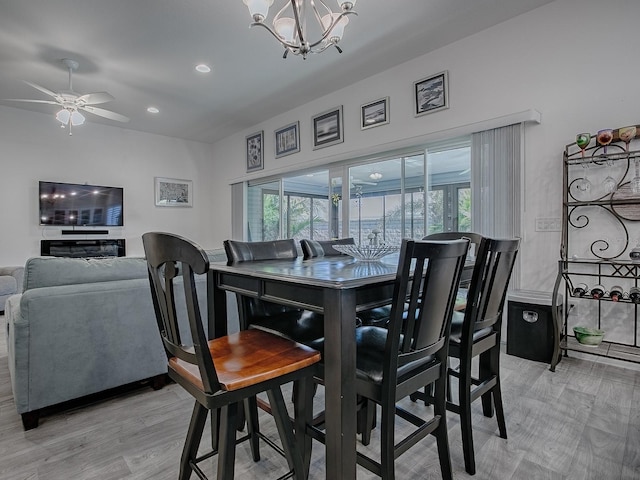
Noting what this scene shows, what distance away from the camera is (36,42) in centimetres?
344

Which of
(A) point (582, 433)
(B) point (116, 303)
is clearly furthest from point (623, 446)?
(B) point (116, 303)

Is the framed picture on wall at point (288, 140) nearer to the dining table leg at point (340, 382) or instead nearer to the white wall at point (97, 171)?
the white wall at point (97, 171)

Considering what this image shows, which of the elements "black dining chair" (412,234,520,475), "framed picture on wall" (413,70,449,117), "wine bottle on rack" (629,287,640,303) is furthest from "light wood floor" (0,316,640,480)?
"framed picture on wall" (413,70,449,117)

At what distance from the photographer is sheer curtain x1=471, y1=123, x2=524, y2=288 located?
3141 mm

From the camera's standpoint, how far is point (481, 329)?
5.46 feet

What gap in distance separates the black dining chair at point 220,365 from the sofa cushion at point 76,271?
1.15 metres

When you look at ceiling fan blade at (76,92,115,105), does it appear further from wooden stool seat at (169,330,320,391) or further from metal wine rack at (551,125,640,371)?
metal wine rack at (551,125,640,371)

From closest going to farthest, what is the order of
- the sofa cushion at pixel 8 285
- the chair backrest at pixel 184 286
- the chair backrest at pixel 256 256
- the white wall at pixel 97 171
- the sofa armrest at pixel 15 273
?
1. the chair backrest at pixel 184 286
2. the chair backrest at pixel 256 256
3. the sofa cushion at pixel 8 285
4. the sofa armrest at pixel 15 273
5. the white wall at pixel 97 171

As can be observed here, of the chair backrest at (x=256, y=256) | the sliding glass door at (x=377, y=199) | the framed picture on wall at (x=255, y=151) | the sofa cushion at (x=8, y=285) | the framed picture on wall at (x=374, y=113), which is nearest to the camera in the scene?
the chair backrest at (x=256, y=256)

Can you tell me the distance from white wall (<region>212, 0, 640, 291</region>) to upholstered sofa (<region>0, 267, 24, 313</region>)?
4646 millimetres

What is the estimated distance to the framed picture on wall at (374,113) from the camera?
4.14 meters

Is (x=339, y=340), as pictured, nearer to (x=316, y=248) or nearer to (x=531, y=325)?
(x=316, y=248)

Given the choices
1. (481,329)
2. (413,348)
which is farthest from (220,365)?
(481,329)

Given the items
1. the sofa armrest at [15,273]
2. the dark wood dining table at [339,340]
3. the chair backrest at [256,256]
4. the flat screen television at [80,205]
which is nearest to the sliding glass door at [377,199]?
the chair backrest at [256,256]
